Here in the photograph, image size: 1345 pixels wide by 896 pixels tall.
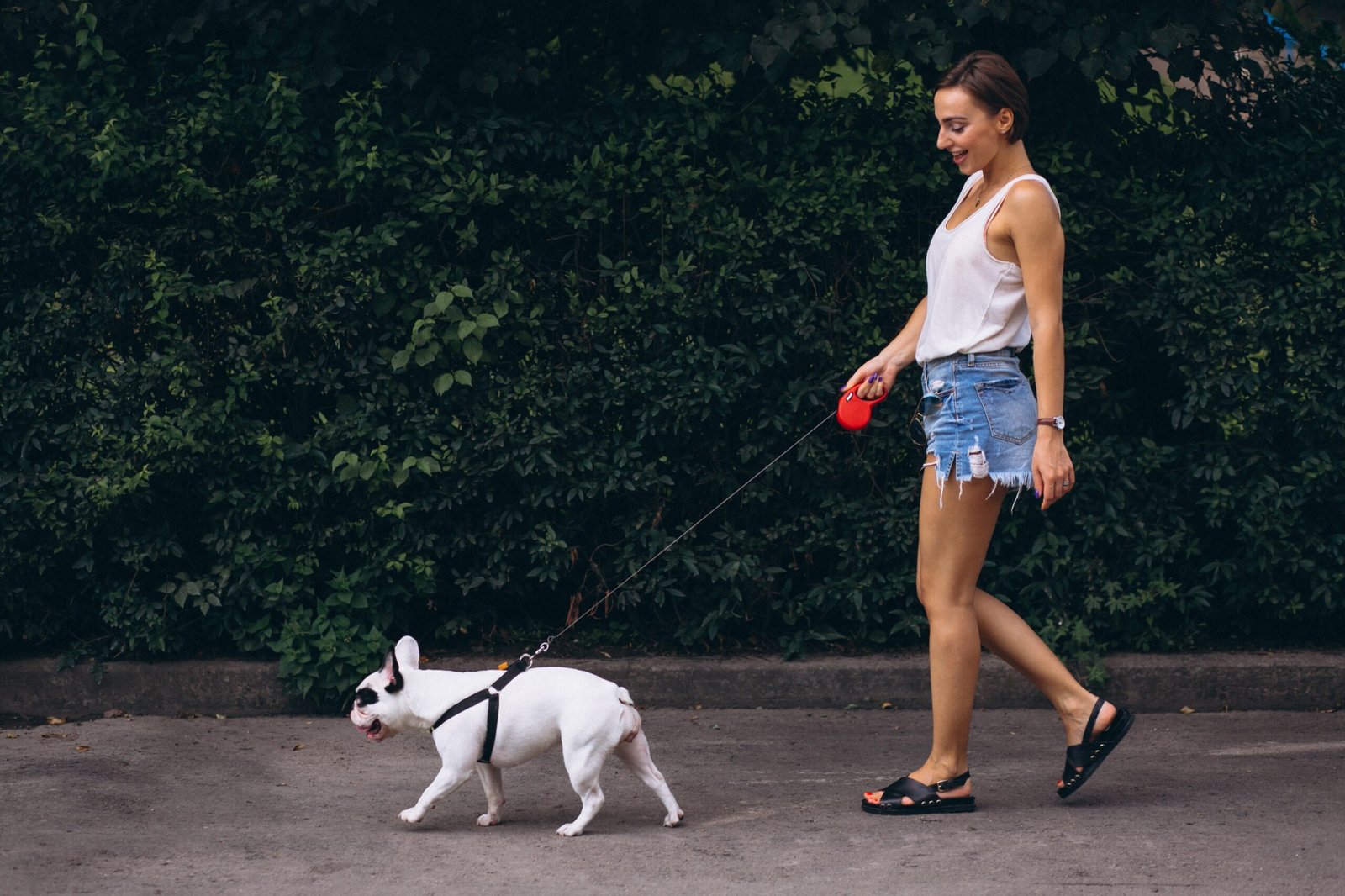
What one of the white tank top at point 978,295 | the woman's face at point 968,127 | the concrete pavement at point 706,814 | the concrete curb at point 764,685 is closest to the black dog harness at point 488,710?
the concrete pavement at point 706,814

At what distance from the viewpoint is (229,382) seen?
5988 mm

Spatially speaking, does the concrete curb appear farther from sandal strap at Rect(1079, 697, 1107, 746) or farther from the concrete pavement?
sandal strap at Rect(1079, 697, 1107, 746)

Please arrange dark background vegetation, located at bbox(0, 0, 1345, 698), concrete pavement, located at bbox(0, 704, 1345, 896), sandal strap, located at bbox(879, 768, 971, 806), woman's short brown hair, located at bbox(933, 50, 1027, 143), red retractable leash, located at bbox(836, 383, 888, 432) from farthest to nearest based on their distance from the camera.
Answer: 1. dark background vegetation, located at bbox(0, 0, 1345, 698)
2. red retractable leash, located at bbox(836, 383, 888, 432)
3. sandal strap, located at bbox(879, 768, 971, 806)
4. woman's short brown hair, located at bbox(933, 50, 1027, 143)
5. concrete pavement, located at bbox(0, 704, 1345, 896)

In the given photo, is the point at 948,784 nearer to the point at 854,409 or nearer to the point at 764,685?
the point at 854,409

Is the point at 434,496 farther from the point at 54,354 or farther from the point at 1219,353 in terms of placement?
the point at 1219,353

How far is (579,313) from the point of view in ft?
20.0

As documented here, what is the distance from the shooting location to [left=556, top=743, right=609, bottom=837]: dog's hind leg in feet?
14.1

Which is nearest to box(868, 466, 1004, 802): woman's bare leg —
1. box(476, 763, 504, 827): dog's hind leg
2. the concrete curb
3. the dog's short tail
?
the dog's short tail

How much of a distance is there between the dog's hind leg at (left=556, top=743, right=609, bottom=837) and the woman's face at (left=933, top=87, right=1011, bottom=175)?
1.97 meters

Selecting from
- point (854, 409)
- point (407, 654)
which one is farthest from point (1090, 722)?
point (407, 654)

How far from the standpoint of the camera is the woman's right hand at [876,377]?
4750mm

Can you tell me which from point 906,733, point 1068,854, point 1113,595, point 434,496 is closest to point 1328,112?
point 1113,595

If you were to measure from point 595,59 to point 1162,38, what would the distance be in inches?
87.3

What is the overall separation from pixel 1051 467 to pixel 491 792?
1.88 m
